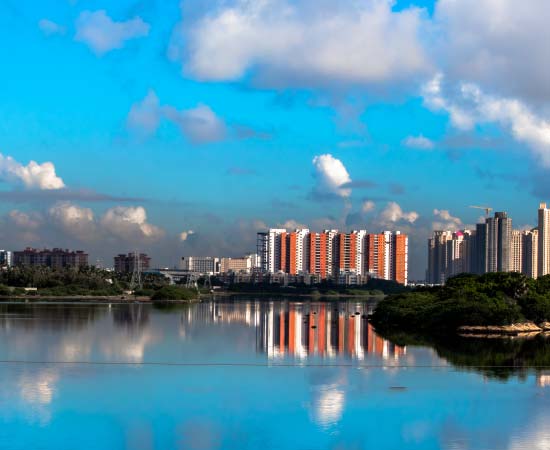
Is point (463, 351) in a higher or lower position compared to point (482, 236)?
lower

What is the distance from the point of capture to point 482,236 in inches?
3059

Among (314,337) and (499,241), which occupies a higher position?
(499,241)

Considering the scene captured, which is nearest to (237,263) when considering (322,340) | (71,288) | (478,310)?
(71,288)

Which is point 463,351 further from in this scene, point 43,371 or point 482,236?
point 482,236

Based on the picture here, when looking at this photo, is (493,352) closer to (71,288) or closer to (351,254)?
(71,288)

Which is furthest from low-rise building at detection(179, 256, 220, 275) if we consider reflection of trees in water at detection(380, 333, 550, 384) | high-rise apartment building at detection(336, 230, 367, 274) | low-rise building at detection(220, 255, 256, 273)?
reflection of trees in water at detection(380, 333, 550, 384)

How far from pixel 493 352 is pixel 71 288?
1553 inches

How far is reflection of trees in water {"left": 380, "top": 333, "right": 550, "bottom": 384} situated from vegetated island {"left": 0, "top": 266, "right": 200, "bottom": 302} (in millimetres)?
31451

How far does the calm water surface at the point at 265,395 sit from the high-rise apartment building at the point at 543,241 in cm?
5932

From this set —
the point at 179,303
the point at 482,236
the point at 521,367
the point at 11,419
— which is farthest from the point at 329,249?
the point at 11,419

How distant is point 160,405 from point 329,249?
85.3 m

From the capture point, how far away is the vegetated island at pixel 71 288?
5191cm

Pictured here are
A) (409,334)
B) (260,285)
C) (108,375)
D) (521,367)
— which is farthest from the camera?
(260,285)

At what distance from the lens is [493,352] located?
1978cm
